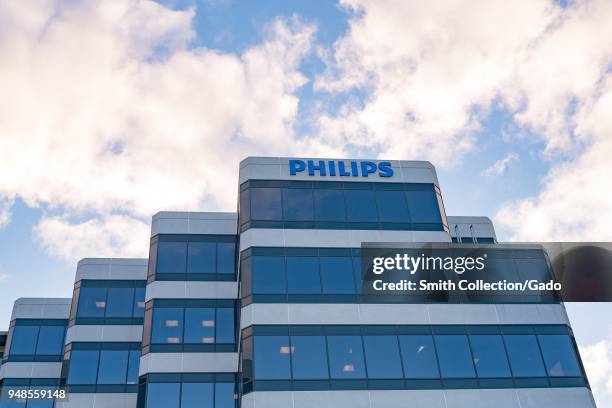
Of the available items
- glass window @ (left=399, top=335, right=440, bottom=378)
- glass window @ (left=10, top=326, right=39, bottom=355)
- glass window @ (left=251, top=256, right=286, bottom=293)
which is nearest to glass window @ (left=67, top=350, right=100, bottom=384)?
glass window @ (left=10, top=326, right=39, bottom=355)

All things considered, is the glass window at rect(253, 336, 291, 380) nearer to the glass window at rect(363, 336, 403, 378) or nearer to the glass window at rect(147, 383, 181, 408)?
the glass window at rect(363, 336, 403, 378)

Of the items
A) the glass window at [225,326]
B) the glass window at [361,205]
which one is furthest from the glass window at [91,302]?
the glass window at [361,205]

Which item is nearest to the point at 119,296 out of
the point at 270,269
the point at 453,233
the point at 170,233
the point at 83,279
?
the point at 83,279

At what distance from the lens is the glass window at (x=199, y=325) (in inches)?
1395

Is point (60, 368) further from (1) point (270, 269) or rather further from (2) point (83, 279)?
(1) point (270, 269)

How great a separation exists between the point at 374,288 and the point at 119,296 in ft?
69.9

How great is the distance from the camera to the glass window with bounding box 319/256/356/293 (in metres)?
30.3

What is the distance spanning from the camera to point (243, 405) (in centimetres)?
2761

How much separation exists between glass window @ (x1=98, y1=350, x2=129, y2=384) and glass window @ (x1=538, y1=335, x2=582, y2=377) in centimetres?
2771

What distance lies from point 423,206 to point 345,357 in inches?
420

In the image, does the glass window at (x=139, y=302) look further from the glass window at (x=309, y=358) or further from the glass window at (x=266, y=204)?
the glass window at (x=309, y=358)

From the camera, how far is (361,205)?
33.2 metres

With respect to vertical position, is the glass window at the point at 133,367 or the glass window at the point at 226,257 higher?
the glass window at the point at 226,257

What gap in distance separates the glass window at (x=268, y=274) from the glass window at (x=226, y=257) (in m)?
7.25
